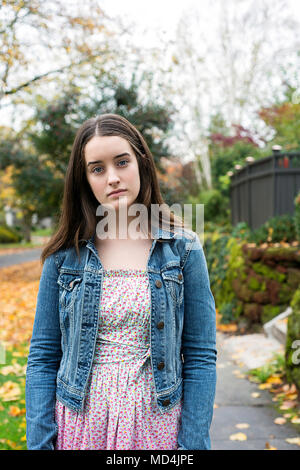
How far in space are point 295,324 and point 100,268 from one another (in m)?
3.05

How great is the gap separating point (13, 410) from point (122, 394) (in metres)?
2.65

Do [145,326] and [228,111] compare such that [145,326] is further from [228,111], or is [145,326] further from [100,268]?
[228,111]

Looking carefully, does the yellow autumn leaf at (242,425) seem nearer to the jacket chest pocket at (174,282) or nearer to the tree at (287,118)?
the jacket chest pocket at (174,282)

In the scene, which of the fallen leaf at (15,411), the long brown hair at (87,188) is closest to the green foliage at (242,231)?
the fallen leaf at (15,411)

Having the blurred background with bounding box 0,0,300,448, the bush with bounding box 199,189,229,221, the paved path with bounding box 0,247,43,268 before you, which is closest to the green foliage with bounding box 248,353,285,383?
the blurred background with bounding box 0,0,300,448

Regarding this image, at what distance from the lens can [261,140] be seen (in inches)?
660

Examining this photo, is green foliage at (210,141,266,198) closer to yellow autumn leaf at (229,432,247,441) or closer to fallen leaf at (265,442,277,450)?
yellow autumn leaf at (229,432,247,441)

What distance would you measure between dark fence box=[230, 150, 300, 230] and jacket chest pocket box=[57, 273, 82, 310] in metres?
6.48

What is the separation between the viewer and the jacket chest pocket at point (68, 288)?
161 cm

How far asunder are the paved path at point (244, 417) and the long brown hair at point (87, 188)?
235 cm

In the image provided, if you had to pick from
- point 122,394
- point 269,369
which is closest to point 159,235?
point 122,394

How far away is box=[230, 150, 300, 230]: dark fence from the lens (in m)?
7.62

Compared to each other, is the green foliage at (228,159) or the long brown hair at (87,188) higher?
the green foliage at (228,159)
